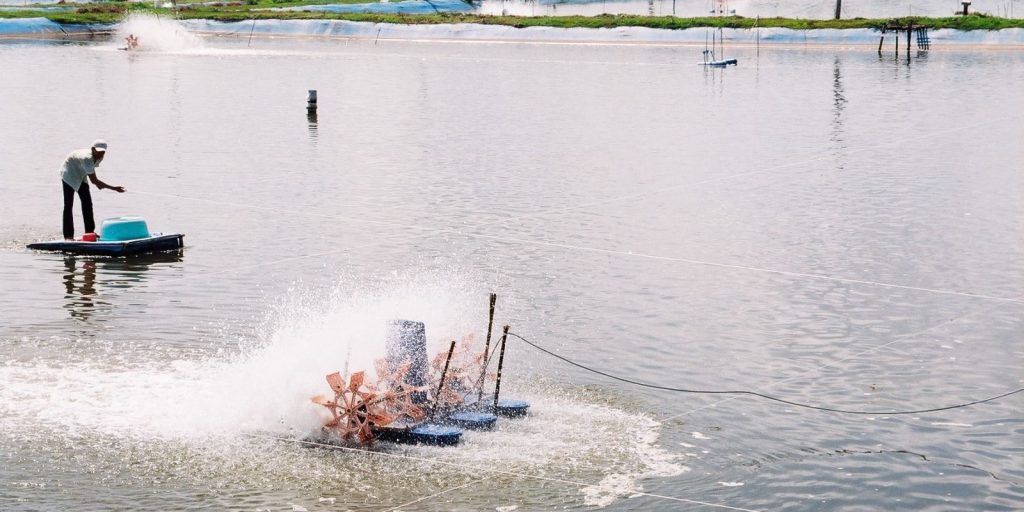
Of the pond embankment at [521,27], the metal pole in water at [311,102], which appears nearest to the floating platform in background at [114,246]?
the metal pole in water at [311,102]

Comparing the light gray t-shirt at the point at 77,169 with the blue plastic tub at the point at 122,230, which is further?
the light gray t-shirt at the point at 77,169

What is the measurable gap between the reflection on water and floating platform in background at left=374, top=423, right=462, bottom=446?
6.74m

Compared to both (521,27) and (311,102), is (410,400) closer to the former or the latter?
(311,102)

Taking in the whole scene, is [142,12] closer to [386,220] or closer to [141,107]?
[141,107]

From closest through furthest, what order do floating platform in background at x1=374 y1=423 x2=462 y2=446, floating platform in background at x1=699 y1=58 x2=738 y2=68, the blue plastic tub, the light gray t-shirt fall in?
floating platform in background at x1=374 y1=423 x2=462 y2=446
the blue plastic tub
the light gray t-shirt
floating platform in background at x1=699 y1=58 x2=738 y2=68

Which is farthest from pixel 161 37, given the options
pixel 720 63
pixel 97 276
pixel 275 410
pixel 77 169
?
pixel 275 410

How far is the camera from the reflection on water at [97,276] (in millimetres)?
20172

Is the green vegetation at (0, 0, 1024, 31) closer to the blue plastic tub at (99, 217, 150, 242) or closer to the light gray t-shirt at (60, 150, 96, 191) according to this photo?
the light gray t-shirt at (60, 150, 96, 191)

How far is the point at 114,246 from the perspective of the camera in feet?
77.3

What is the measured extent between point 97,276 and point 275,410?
832 centimetres

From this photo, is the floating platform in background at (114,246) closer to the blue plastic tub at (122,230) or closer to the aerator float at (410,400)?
the blue plastic tub at (122,230)

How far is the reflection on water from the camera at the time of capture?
2017 centimetres

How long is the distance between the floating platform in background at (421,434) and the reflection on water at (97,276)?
6738mm

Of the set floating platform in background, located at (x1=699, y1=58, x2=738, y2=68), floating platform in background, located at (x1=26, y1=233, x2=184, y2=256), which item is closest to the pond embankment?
floating platform in background, located at (x1=699, y1=58, x2=738, y2=68)
